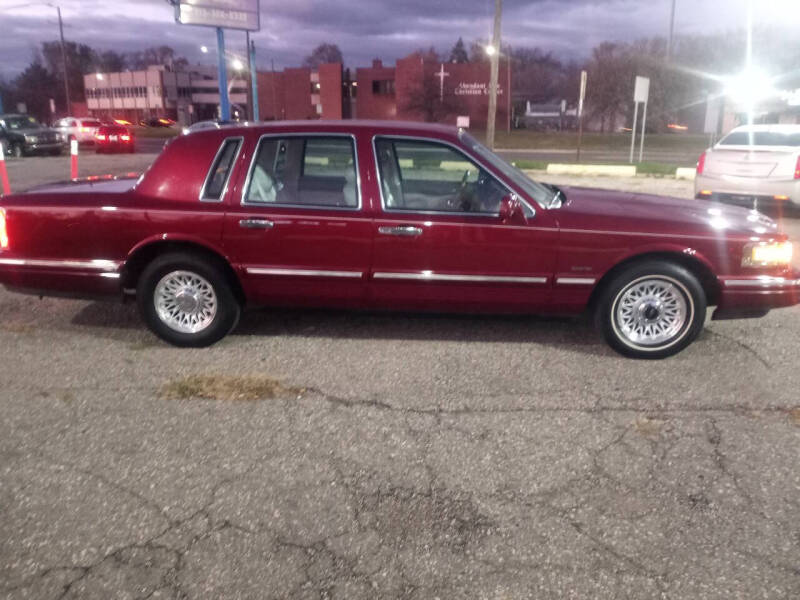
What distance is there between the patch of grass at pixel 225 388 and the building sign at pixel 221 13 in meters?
28.4

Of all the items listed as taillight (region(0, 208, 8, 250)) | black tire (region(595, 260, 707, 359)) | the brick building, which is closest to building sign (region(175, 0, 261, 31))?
taillight (region(0, 208, 8, 250))

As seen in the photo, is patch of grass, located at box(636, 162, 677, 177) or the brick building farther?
the brick building

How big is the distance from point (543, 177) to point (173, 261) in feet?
49.2

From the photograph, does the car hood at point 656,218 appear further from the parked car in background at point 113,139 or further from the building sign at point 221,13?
the building sign at point 221,13

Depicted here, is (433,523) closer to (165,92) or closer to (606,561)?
(606,561)

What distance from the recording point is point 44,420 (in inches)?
154

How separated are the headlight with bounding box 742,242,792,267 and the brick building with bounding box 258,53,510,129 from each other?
56950 mm

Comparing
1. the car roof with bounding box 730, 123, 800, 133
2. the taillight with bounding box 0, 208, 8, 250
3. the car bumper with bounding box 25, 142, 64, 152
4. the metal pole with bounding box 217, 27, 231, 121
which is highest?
the metal pole with bounding box 217, 27, 231, 121

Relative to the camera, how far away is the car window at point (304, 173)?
486 cm

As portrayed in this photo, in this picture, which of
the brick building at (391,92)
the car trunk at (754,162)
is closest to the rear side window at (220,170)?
the car trunk at (754,162)

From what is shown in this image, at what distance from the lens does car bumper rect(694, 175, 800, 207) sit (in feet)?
33.2

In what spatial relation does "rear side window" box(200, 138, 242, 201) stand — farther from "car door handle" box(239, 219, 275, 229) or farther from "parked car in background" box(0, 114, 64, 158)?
"parked car in background" box(0, 114, 64, 158)

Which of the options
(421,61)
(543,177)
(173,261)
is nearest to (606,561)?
(173,261)

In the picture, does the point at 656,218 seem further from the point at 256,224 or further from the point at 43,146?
the point at 43,146
